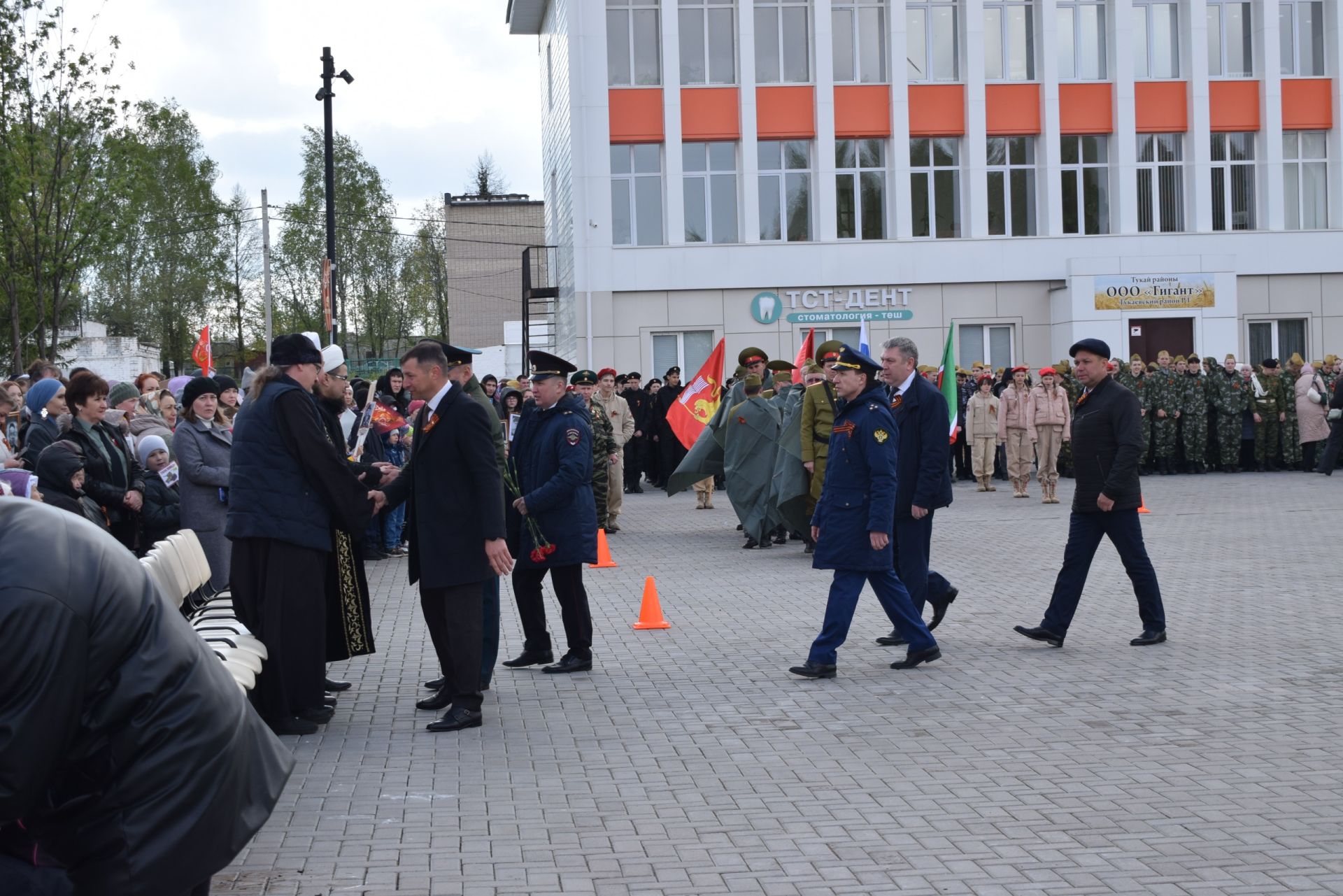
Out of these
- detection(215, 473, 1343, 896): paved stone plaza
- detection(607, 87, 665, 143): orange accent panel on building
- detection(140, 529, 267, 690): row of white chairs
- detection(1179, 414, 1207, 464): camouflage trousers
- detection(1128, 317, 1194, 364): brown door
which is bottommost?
detection(215, 473, 1343, 896): paved stone plaza

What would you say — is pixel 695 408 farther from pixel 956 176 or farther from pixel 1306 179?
pixel 1306 179

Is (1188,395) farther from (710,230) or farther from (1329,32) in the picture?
(1329,32)

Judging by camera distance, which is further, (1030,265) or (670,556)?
(1030,265)

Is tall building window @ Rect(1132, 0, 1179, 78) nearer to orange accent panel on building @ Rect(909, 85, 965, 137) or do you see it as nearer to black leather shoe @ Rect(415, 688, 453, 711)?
orange accent panel on building @ Rect(909, 85, 965, 137)

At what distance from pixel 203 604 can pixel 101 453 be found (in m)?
1.14

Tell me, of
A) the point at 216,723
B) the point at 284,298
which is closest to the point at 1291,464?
the point at 216,723

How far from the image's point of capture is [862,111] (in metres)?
36.9

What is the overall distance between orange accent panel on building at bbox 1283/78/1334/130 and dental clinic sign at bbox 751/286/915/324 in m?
10.9

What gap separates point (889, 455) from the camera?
867 centimetres

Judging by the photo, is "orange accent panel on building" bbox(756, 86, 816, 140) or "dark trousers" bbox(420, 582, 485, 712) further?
"orange accent panel on building" bbox(756, 86, 816, 140)

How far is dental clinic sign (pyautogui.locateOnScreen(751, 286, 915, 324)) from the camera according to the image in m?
36.1

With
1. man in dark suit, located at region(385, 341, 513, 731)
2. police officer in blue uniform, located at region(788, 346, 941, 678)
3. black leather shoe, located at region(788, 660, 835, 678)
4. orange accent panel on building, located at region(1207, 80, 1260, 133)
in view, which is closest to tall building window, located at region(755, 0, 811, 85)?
orange accent panel on building, located at region(1207, 80, 1260, 133)

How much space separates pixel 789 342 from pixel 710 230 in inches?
132

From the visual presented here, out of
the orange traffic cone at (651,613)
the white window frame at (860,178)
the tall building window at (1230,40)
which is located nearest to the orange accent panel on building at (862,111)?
the white window frame at (860,178)
